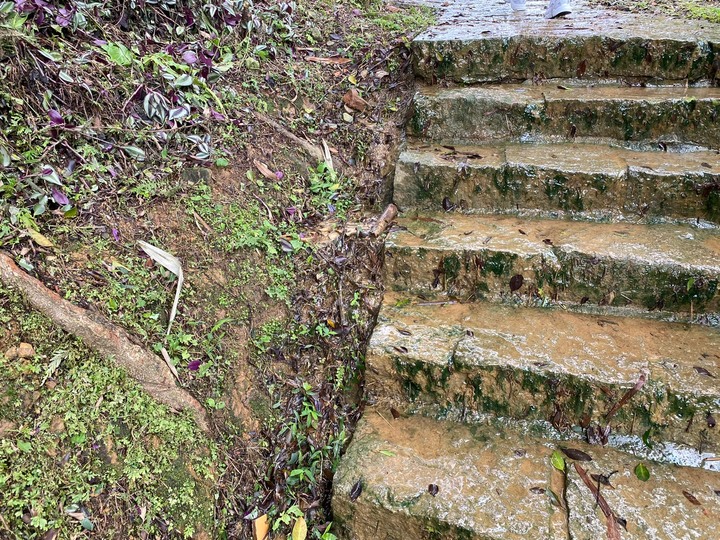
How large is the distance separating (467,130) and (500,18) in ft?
5.42

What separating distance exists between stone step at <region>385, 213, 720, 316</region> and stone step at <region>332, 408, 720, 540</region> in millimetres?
763

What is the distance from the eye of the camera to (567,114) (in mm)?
2918

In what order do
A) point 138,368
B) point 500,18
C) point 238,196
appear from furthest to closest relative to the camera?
point 500,18 → point 238,196 → point 138,368

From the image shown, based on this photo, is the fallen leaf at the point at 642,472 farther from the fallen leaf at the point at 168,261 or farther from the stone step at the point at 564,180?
the fallen leaf at the point at 168,261

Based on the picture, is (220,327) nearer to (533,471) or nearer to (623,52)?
(533,471)

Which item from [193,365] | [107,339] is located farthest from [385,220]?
[107,339]

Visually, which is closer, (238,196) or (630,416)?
(630,416)

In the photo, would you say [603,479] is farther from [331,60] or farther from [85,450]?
[331,60]

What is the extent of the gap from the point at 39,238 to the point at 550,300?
234 cm

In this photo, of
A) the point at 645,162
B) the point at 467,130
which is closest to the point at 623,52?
the point at 645,162

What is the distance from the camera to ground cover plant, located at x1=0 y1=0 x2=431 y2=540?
1553 mm

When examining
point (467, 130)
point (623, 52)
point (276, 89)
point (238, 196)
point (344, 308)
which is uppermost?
point (623, 52)

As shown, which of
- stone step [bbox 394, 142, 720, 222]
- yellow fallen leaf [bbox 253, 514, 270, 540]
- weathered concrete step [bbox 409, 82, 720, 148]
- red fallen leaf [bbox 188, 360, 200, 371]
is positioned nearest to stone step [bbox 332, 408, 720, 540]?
yellow fallen leaf [bbox 253, 514, 270, 540]

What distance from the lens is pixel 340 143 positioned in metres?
2.93
